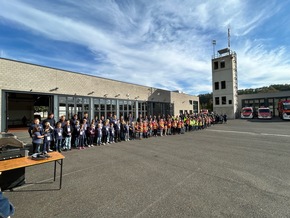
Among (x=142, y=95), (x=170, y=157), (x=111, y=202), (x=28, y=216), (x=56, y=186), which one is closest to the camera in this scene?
(x=28, y=216)

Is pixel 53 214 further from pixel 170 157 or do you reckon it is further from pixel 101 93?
pixel 101 93

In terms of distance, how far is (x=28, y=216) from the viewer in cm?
271

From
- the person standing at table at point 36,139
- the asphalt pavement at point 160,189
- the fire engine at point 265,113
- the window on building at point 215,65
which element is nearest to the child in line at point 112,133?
the person standing at table at point 36,139

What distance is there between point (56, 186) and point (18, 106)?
→ 28341mm

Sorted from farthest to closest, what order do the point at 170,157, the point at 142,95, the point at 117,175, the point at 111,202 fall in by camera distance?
the point at 142,95, the point at 170,157, the point at 117,175, the point at 111,202

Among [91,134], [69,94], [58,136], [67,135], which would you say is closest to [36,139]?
[58,136]

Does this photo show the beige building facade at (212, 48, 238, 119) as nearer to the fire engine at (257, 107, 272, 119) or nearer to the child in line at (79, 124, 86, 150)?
the fire engine at (257, 107, 272, 119)

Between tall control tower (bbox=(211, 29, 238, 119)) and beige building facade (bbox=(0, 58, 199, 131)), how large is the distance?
61.3ft

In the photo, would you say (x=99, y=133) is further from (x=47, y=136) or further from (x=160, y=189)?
(x=160, y=189)

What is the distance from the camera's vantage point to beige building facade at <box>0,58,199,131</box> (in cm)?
1179

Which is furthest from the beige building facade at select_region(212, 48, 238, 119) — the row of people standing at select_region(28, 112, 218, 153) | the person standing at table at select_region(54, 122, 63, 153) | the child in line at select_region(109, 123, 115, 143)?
the person standing at table at select_region(54, 122, 63, 153)

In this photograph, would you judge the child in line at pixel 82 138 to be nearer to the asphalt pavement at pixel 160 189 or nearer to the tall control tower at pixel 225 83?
the asphalt pavement at pixel 160 189

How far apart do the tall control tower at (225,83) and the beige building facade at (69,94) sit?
18693 millimetres

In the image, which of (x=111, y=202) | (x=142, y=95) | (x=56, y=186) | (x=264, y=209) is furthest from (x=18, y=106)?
(x=264, y=209)
